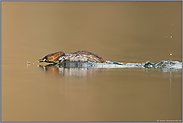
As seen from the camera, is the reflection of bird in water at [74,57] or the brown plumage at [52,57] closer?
the reflection of bird in water at [74,57]

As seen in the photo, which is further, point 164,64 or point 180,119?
point 164,64

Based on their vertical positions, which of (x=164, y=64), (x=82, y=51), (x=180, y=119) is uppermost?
(x=82, y=51)

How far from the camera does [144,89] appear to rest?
67.0 inches

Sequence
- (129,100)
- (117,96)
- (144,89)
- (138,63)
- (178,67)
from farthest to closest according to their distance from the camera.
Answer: (138,63) < (178,67) < (144,89) < (117,96) < (129,100)

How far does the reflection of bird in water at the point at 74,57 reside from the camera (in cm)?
509

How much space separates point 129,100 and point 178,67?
3.57m

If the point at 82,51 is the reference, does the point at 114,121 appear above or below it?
below

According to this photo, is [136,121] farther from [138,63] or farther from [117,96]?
[138,63]

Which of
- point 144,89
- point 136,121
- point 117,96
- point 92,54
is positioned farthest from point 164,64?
point 136,121

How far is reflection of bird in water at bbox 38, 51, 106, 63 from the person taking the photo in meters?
5.09

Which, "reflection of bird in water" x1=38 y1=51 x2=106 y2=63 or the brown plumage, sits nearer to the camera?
"reflection of bird in water" x1=38 y1=51 x2=106 y2=63

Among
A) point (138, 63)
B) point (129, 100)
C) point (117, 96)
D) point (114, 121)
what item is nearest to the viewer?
point (114, 121)

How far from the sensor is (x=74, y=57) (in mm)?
5098

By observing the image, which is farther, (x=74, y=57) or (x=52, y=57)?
(x=52, y=57)
